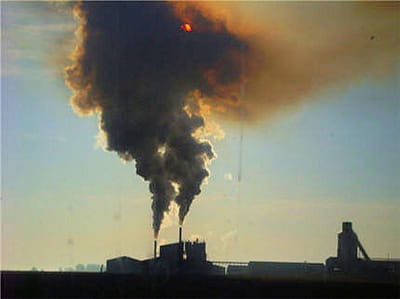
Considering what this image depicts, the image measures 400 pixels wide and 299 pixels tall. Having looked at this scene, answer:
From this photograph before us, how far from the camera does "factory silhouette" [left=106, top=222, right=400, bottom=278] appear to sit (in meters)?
52.1

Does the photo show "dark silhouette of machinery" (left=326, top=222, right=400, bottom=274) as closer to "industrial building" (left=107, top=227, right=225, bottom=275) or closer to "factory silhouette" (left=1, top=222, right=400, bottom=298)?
"factory silhouette" (left=1, top=222, right=400, bottom=298)

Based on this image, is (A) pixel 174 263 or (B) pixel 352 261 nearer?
(A) pixel 174 263

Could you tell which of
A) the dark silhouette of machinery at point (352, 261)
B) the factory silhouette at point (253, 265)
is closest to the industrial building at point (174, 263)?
the factory silhouette at point (253, 265)

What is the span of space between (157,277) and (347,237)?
48.9 ft

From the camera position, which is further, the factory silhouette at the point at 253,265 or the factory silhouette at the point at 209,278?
the factory silhouette at the point at 253,265

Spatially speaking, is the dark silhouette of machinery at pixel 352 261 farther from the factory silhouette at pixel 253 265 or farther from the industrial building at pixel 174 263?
the industrial building at pixel 174 263

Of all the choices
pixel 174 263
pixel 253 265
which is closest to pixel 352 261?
pixel 253 265

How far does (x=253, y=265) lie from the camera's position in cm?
5731

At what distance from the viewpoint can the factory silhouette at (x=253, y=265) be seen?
52.1m

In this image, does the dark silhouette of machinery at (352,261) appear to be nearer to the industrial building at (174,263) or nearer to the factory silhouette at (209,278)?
the factory silhouette at (209,278)

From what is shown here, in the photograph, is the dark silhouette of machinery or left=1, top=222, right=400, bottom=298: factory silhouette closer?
left=1, top=222, right=400, bottom=298: factory silhouette

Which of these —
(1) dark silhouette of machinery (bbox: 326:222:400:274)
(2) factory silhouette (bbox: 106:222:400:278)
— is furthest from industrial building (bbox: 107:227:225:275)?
(1) dark silhouette of machinery (bbox: 326:222:400:274)

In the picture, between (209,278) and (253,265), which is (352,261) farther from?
(209,278)

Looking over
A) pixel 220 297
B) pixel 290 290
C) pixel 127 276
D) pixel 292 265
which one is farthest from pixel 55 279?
pixel 292 265
